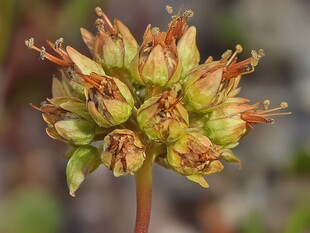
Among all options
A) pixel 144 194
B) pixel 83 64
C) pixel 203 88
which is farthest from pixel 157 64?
pixel 144 194

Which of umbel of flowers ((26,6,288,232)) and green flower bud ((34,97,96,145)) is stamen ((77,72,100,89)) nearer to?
umbel of flowers ((26,6,288,232))

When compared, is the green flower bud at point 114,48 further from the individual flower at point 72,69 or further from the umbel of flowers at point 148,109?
the individual flower at point 72,69

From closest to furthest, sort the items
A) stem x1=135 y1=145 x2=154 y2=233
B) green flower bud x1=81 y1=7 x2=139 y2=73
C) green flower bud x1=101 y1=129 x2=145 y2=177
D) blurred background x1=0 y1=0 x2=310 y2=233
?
1. green flower bud x1=101 y1=129 x2=145 y2=177
2. stem x1=135 y1=145 x2=154 y2=233
3. green flower bud x1=81 y1=7 x2=139 y2=73
4. blurred background x1=0 y1=0 x2=310 y2=233

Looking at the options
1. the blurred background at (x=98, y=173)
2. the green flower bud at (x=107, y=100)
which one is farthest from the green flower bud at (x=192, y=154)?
the blurred background at (x=98, y=173)

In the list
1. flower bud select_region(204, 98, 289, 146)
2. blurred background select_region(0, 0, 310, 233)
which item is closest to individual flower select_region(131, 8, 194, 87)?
flower bud select_region(204, 98, 289, 146)

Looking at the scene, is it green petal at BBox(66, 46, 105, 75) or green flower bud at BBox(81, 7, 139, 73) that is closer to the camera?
green petal at BBox(66, 46, 105, 75)

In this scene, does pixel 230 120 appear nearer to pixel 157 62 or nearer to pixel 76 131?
pixel 157 62

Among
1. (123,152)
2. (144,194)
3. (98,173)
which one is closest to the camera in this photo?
(123,152)
